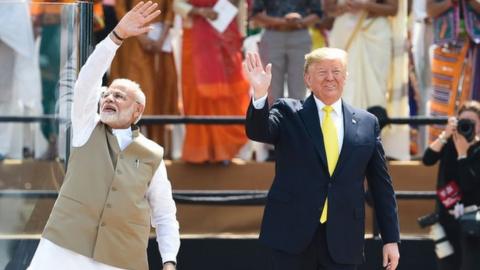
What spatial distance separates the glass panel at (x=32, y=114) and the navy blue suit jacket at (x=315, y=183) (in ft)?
4.51

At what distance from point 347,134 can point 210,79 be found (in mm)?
3680

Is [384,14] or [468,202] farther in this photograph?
[384,14]

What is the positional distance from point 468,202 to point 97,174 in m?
3.48

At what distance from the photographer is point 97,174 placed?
5.86m

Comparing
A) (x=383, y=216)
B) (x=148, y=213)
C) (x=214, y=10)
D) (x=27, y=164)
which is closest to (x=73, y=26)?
(x=27, y=164)

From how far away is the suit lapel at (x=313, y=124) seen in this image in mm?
6281

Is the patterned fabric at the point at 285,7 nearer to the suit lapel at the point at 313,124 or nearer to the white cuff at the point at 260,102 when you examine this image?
the suit lapel at the point at 313,124

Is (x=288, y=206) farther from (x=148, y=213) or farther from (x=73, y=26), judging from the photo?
(x=73, y=26)

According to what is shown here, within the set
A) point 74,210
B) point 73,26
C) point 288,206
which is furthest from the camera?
point 73,26

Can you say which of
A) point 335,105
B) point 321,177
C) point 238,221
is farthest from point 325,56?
point 238,221

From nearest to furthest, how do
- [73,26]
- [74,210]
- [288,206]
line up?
[74,210] → [288,206] → [73,26]

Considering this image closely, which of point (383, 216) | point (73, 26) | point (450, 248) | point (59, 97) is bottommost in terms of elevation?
point (450, 248)

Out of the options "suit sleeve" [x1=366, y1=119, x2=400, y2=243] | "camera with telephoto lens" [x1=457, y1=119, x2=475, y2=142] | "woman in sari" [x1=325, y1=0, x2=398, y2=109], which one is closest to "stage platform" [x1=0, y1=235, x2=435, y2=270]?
"camera with telephoto lens" [x1=457, y1=119, x2=475, y2=142]

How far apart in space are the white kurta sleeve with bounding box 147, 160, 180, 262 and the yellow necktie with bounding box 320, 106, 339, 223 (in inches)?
32.4
